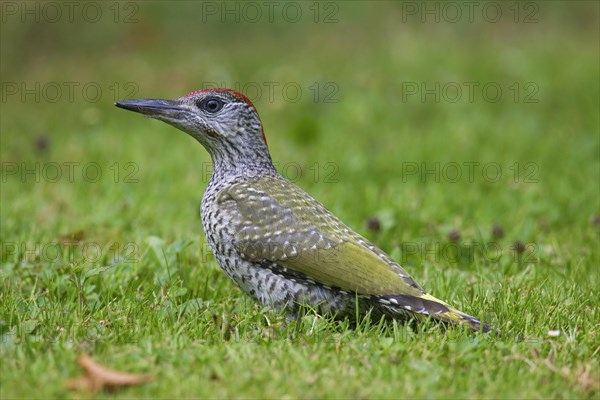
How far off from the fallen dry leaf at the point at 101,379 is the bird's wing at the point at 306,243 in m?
1.15

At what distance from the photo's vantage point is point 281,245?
4.21 m

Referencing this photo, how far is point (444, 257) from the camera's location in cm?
542

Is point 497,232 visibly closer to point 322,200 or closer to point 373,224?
point 373,224

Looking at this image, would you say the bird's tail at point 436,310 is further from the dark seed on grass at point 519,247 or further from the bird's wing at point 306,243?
the dark seed on grass at point 519,247

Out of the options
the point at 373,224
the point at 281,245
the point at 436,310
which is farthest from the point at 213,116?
the point at 436,310

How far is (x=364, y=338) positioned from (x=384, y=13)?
820 centimetres

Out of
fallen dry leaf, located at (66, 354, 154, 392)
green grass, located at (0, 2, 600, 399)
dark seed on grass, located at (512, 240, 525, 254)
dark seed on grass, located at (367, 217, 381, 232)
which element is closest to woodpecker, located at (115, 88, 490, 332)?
green grass, located at (0, 2, 600, 399)

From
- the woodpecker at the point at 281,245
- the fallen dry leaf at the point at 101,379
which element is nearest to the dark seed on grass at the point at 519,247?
the woodpecker at the point at 281,245

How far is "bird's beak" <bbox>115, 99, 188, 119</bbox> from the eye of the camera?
468 centimetres

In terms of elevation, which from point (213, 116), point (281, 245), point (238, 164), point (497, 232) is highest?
point (213, 116)

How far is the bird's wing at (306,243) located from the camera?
4.05 meters

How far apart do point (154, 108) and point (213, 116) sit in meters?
0.33

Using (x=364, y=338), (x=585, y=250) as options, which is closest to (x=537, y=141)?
(x=585, y=250)

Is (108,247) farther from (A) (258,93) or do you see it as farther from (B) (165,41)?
(B) (165,41)
